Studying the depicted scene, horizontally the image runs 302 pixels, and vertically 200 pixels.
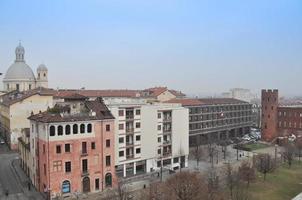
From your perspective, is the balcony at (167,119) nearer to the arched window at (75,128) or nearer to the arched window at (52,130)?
the arched window at (75,128)

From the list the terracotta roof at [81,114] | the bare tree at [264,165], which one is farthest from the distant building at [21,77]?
the bare tree at [264,165]

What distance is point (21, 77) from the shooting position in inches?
4510

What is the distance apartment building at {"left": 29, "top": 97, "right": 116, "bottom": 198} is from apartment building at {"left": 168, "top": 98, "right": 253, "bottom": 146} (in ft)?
135

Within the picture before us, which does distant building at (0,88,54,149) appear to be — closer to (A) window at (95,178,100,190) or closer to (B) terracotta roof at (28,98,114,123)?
(B) terracotta roof at (28,98,114,123)

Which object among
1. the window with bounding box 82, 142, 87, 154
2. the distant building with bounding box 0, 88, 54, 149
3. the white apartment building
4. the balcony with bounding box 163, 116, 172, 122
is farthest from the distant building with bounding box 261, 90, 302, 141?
the window with bounding box 82, 142, 87, 154

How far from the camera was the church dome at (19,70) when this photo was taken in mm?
114787

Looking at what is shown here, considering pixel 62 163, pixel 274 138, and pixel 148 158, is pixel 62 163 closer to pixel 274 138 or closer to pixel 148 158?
pixel 148 158

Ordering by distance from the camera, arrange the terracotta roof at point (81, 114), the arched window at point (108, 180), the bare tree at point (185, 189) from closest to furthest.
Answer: the bare tree at point (185, 189), the terracotta roof at point (81, 114), the arched window at point (108, 180)

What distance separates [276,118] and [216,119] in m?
17.4

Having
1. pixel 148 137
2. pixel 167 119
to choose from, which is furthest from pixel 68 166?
pixel 167 119

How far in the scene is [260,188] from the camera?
177 feet

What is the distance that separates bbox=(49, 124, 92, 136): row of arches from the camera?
47.9 meters

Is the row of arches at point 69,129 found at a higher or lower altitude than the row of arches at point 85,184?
higher

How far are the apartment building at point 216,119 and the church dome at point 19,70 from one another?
50.5 metres
